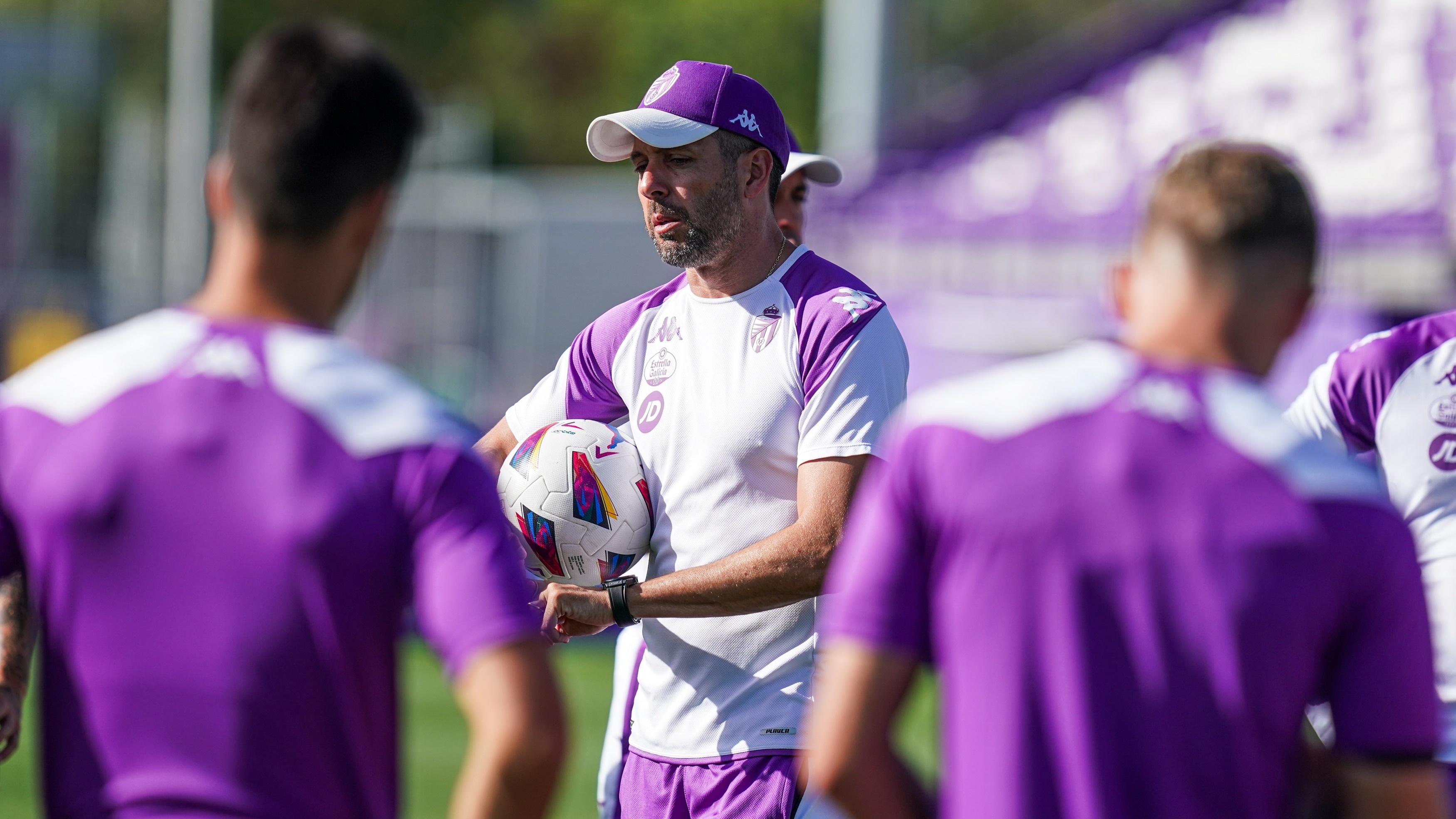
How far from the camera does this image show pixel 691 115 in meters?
4.35

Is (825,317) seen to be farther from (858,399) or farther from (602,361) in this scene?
(602,361)

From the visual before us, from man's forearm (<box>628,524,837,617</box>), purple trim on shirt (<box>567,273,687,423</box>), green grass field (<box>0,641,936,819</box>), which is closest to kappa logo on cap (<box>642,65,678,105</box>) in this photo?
purple trim on shirt (<box>567,273,687,423</box>)

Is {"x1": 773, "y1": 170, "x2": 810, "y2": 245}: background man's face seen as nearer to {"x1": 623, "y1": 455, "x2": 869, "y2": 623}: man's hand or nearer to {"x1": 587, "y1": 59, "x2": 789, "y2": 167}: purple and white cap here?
{"x1": 587, "y1": 59, "x2": 789, "y2": 167}: purple and white cap

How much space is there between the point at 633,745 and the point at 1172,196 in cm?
249

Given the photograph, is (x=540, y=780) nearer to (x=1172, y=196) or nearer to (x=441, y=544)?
(x=441, y=544)

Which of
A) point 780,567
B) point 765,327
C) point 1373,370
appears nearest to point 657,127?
point 765,327

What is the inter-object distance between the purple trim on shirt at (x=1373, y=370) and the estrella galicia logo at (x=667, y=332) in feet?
5.17

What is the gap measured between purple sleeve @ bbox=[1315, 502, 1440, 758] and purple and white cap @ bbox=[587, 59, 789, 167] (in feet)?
7.74

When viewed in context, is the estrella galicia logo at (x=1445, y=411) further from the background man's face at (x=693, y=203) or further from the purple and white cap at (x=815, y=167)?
the purple and white cap at (x=815, y=167)

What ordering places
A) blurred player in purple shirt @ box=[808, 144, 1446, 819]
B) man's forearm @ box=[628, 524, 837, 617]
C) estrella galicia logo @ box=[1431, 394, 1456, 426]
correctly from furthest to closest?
man's forearm @ box=[628, 524, 837, 617], estrella galicia logo @ box=[1431, 394, 1456, 426], blurred player in purple shirt @ box=[808, 144, 1446, 819]

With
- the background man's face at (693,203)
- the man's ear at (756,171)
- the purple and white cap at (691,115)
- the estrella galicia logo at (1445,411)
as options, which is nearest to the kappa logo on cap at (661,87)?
the purple and white cap at (691,115)

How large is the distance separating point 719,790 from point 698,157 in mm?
1564

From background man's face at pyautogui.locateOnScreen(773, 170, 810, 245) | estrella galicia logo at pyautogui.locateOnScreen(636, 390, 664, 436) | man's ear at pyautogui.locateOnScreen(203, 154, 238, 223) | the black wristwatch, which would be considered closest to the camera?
man's ear at pyautogui.locateOnScreen(203, 154, 238, 223)

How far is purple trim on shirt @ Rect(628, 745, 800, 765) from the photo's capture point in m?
4.14
